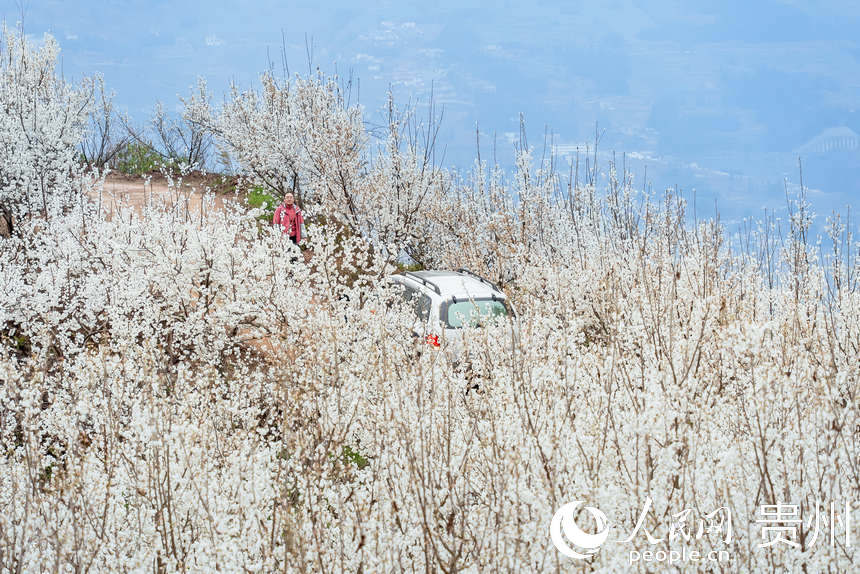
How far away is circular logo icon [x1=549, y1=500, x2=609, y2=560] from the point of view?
383cm

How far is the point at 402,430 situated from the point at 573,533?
110cm

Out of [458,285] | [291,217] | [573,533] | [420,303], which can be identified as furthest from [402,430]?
[291,217]

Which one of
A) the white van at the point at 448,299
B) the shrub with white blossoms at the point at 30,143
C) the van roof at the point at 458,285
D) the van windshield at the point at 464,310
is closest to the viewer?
the white van at the point at 448,299

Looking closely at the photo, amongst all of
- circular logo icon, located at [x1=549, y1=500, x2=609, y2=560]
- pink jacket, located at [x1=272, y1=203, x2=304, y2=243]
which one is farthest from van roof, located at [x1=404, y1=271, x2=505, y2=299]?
circular logo icon, located at [x1=549, y1=500, x2=609, y2=560]

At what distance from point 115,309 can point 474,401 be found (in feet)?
16.3

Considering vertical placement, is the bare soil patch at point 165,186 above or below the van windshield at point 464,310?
above

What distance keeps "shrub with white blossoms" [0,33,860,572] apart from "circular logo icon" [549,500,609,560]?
70 mm

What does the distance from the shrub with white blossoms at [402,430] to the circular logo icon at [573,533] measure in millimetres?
70

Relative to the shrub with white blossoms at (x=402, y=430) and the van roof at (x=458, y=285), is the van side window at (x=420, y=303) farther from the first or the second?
the shrub with white blossoms at (x=402, y=430)

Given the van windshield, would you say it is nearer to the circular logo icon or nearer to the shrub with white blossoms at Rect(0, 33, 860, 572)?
the shrub with white blossoms at Rect(0, 33, 860, 572)

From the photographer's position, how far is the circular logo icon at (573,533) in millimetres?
3834

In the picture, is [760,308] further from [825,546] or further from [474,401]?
[825,546]

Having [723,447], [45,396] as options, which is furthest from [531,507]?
[45,396]

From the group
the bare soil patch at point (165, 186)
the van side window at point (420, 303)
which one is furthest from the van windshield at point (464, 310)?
the bare soil patch at point (165, 186)
